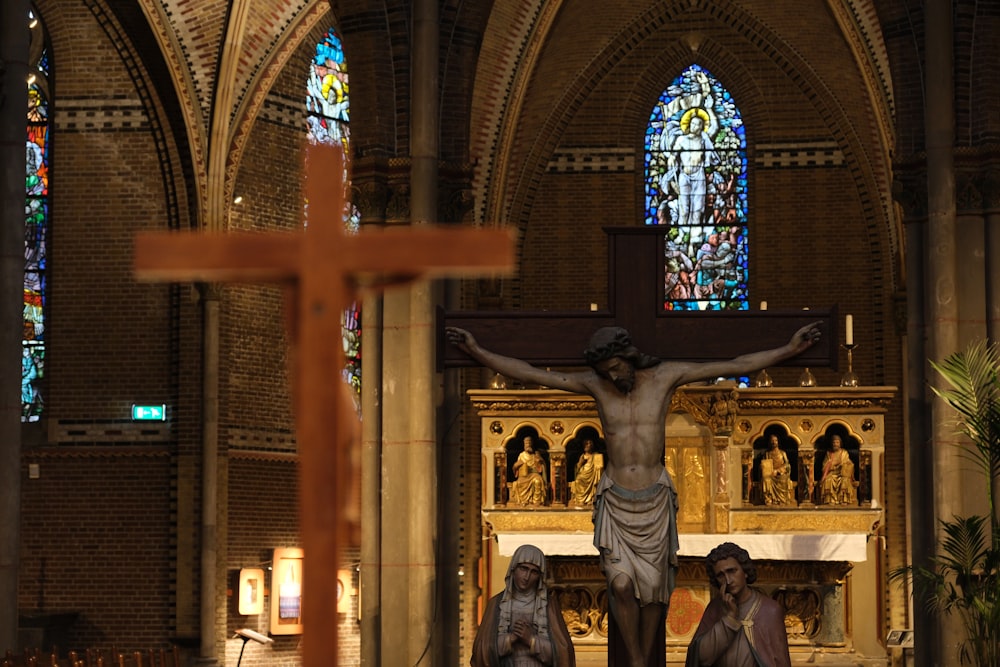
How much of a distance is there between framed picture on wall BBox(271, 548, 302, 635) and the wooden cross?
1377 centimetres

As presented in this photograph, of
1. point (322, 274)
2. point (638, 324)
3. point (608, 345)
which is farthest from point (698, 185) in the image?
point (322, 274)

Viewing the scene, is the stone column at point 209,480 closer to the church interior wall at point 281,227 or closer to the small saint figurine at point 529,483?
the church interior wall at point 281,227

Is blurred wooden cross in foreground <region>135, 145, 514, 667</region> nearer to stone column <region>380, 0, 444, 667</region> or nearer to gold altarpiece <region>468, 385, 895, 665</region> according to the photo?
stone column <region>380, 0, 444, 667</region>

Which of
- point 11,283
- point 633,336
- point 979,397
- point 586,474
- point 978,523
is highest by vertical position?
point 11,283

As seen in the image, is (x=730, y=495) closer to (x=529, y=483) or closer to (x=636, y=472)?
(x=529, y=483)

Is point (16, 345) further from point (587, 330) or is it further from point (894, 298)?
point (894, 298)

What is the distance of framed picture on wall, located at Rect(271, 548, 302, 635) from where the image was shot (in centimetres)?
2241

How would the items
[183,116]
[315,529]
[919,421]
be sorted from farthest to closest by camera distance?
[183,116] < [919,421] < [315,529]

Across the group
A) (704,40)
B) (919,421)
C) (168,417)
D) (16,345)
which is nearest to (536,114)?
(704,40)

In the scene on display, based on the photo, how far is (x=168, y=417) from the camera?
22344mm

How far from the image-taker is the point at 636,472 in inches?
338

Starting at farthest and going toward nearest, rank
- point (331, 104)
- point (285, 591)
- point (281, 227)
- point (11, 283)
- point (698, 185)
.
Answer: point (698, 185), point (331, 104), point (281, 227), point (285, 591), point (11, 283)

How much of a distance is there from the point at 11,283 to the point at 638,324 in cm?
615

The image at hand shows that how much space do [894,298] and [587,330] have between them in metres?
15.9
